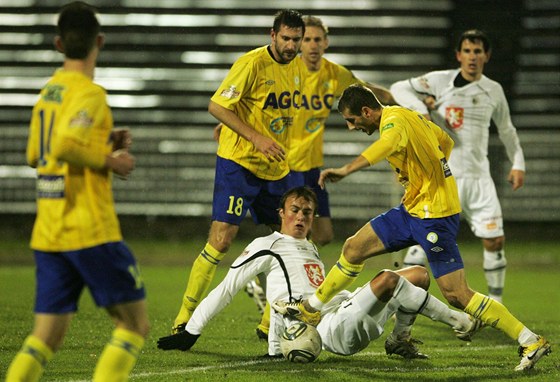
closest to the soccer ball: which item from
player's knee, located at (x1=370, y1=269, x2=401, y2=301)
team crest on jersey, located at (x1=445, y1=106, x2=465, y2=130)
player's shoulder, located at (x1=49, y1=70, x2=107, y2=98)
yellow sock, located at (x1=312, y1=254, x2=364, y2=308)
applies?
yellow sock, located at (x1=312, y1=254, x2=364, y2=308)

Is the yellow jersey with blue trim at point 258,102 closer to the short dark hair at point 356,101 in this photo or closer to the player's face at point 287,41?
the player's face at point 287,41

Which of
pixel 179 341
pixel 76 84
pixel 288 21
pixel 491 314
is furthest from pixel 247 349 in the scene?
pixel 76 84

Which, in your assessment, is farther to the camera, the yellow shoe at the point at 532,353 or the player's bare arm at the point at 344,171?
the yellow shoe at the point at 532,353

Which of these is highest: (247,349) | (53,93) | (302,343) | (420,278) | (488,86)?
(488,86)

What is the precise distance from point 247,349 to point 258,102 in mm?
1886

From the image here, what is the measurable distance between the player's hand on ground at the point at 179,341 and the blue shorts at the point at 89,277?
2.29 m

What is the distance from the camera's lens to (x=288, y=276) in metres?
6.75

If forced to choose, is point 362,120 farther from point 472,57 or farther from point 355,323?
point 472,57

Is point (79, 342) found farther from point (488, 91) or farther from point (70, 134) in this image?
point (488, 91)

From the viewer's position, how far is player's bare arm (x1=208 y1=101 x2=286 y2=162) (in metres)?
6.93

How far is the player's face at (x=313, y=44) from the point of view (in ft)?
28.8

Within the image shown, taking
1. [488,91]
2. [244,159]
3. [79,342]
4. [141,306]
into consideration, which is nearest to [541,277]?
[488,91]

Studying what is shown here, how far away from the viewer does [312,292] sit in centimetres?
674

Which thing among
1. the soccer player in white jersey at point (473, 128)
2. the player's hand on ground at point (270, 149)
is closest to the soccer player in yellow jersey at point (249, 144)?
the player's hand on ground at point (270, 149)
